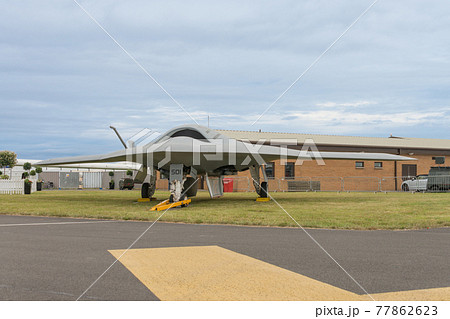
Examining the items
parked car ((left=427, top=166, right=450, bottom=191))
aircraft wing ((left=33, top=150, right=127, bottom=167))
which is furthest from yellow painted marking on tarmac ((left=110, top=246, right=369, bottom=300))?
parked car ((left=427, top=166, right=450, bottom=191))

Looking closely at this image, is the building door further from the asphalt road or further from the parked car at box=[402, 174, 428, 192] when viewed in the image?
the asphalt road

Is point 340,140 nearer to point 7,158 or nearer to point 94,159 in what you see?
point 94,159

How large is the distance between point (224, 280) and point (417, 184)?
31.2 metres

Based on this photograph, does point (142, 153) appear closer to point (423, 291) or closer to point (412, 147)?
point (423, 291)

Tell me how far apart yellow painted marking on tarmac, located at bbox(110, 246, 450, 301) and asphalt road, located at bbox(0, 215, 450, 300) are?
0.19m

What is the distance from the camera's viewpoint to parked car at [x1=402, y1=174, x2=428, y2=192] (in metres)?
30.7

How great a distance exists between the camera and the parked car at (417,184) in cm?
3070

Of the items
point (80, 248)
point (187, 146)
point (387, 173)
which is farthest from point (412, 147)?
point (80, 248)

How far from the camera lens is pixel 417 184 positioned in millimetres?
31734

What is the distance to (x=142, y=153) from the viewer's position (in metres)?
15.7

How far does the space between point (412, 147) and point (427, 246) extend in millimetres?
36873

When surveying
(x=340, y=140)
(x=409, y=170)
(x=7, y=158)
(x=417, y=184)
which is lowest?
(x=417, y=184)

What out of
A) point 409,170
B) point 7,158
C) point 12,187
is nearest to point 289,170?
point 409,170

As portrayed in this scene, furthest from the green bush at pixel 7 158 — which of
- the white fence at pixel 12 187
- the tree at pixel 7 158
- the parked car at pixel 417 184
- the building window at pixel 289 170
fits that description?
the parked car at pixel 417 184
